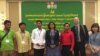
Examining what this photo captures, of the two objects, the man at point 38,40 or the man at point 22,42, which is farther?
the man at point 38,40

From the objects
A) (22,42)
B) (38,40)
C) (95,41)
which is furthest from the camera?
(38,40)

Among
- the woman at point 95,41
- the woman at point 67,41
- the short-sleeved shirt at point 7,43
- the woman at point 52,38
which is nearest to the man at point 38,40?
the woman at point 52,38

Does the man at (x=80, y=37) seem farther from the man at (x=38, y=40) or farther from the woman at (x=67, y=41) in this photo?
the man at (x=38, y=40)

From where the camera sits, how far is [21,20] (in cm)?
1141

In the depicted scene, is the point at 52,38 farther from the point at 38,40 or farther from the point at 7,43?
the point at 7,43

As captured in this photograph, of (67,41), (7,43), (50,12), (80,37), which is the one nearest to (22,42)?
(7,43)

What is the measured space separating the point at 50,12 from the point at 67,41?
1861mm

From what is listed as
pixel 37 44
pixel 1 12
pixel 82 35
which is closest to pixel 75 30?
pixel 82 35

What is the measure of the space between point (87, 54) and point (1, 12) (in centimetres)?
312

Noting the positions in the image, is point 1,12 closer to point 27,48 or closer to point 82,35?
point 27,48

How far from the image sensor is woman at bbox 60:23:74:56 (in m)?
9.86

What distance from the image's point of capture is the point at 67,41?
990cm

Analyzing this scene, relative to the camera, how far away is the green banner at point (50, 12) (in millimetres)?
11414

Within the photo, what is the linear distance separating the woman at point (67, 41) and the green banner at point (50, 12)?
1.50m
